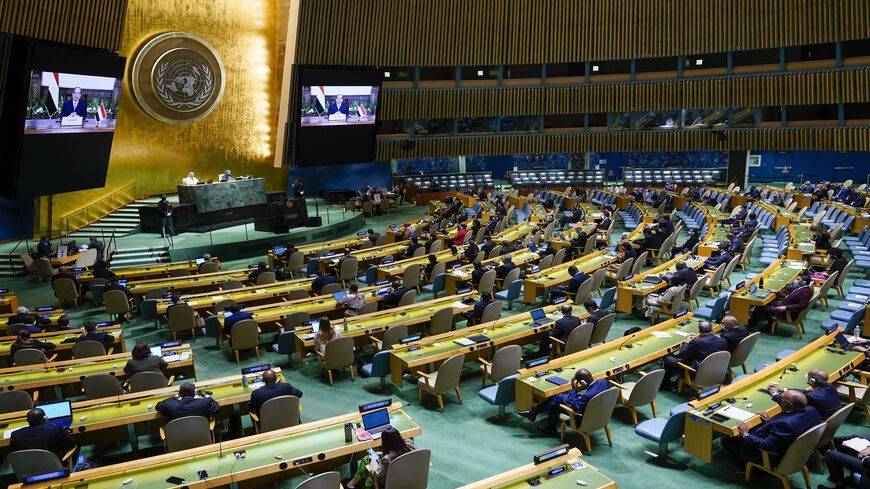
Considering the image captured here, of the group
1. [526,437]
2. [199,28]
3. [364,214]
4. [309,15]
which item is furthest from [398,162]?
[526,437]

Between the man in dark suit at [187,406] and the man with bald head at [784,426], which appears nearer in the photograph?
the man with bald head at [784,426]

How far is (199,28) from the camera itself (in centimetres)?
2558

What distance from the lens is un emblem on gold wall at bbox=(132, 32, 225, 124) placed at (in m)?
24.2

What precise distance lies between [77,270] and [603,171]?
1011 inches

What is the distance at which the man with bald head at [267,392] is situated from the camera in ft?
24.3

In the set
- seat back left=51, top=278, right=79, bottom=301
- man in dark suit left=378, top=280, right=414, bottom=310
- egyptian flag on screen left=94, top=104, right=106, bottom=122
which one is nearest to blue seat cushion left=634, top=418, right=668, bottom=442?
man in dark suit left=378, top=280, right=414, bottom=310

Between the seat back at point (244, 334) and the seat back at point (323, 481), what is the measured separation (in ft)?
18.6

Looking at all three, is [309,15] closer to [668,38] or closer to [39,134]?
[39,134]

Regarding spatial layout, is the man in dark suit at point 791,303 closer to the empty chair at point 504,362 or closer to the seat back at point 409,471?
the empty chair at point 504,362

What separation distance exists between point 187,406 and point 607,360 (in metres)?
5.15

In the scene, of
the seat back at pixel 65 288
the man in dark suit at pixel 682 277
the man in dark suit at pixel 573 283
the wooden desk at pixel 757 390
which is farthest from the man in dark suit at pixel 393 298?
the seat back at pixel 65 288

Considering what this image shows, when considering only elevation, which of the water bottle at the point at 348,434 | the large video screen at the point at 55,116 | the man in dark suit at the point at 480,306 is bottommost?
the water bottle at the point at 348,434

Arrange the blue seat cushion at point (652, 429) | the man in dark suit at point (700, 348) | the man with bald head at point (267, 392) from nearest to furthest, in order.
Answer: the blue seat cushion at point (652, 429)
the man with bald head at point (267, 392)
the man in dark suit at point (700, 348)

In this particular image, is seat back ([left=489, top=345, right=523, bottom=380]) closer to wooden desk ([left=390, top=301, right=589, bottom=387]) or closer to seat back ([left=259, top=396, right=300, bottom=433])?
wooden desk ([left=390, top=301, right=589, bottom=387])
